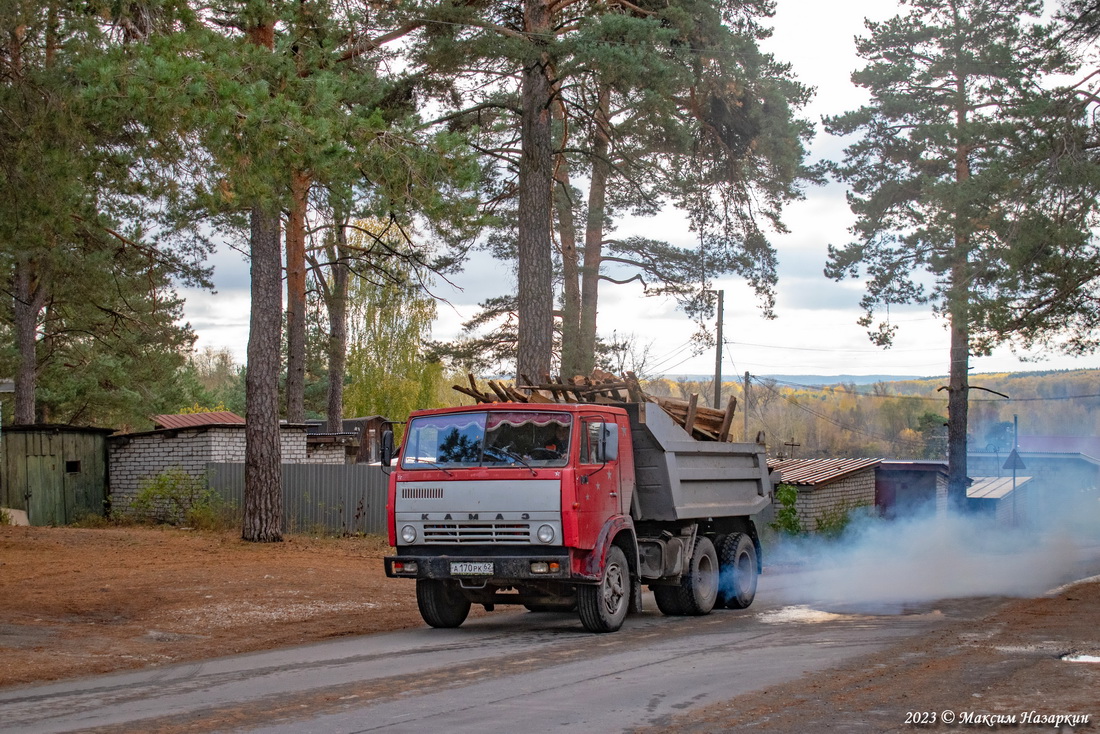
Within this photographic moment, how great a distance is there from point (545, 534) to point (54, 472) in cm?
2146

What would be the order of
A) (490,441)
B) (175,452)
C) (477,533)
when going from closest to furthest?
(477,533), (490,441), (175,452)

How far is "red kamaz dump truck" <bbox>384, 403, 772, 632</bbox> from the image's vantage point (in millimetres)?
10891

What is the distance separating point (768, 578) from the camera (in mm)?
20922

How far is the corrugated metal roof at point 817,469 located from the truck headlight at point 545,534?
19459 millimetres

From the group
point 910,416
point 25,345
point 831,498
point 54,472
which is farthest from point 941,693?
point 910,416

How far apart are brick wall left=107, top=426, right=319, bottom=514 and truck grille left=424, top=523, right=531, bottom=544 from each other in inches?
641

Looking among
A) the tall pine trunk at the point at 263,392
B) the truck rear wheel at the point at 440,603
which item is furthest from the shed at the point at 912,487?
the truck rear wheel at the point at 440,603

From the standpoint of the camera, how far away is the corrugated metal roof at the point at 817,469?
31.2 metres

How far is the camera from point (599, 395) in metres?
13.2

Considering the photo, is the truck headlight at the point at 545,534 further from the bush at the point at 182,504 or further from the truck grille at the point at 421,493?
the bush at the point at 182,504

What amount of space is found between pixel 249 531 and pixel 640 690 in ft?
46.8

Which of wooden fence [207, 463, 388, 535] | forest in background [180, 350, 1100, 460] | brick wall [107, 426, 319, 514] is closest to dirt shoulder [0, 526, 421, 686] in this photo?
wooden fence [207, 463, 388, 535]

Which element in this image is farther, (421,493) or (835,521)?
(835,521)

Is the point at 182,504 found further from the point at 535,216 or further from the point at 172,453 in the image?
the point at 535,216
